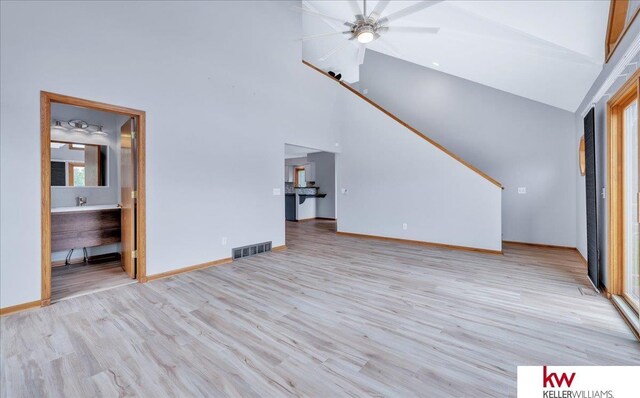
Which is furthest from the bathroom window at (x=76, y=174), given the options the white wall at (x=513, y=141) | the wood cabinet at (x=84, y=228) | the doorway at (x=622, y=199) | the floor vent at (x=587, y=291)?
the white wall at (x=513, y=141)

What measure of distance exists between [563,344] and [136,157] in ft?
15.3

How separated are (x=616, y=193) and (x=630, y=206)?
0.28m

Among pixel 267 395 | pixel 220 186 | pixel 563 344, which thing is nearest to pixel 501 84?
pixel 563 344

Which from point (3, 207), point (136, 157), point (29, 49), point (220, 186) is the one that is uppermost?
point (29, 49)

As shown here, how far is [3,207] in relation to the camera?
8.16 feet

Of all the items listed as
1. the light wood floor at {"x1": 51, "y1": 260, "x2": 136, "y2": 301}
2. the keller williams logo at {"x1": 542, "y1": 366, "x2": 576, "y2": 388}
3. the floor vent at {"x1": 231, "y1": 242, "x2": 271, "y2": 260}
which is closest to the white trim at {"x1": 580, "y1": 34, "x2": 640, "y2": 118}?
the keller williams logo at {"x1": 542, "y1": 366, "x2": 576, "y2": 388}

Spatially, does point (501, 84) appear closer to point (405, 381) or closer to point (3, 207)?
point (405, 381)

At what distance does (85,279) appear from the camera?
3488 millimetres

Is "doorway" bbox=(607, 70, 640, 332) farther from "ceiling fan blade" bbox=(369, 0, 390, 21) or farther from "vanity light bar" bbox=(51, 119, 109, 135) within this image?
"vanity light bar" bbox=(51, 119, 109, 135)

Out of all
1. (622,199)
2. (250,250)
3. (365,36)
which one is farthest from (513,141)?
(250,250)

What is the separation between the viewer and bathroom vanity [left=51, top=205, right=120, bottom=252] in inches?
144

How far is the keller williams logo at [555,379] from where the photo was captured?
5.10 ft

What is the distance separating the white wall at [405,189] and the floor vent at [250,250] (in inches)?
96.6

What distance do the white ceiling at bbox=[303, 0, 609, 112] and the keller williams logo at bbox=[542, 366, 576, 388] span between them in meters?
3.31
